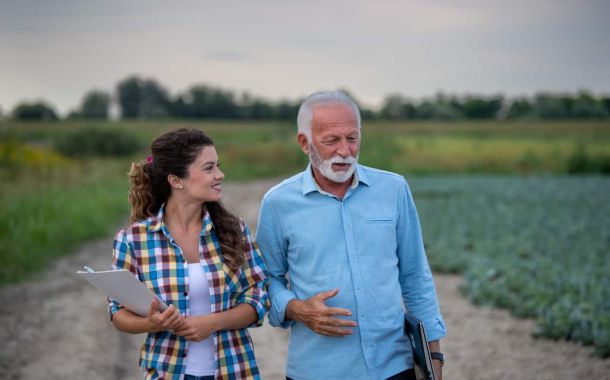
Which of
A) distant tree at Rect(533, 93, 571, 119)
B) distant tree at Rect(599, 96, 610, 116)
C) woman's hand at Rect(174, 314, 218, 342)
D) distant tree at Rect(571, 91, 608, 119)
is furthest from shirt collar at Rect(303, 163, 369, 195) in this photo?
distant tree at Rect(533, 93, 571, 119)

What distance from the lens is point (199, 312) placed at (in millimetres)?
3115

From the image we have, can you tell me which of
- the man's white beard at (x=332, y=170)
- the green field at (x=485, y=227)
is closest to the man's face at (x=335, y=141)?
the man's white beard at (x=332, y=170)

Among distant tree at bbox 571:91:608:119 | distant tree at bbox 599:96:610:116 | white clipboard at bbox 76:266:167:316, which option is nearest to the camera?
white clipboard at bbox 76:266:167:316

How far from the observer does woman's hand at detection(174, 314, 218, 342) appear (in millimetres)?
2994

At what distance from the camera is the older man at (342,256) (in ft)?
10.4

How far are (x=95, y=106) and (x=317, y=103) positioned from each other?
7563cm

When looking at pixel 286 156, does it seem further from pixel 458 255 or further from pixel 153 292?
pixel 153 292

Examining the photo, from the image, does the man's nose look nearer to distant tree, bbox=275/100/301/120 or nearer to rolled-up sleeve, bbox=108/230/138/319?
rolled-up sleeve, bbox=108/230/138/319

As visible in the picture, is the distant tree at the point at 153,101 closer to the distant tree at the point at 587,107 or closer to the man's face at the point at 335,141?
the distant tree at the point at 587,107

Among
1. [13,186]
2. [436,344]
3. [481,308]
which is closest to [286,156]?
[13,186]

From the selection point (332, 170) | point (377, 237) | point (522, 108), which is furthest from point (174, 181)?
point (522, 108)

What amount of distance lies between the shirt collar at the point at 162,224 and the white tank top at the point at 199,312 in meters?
0.16

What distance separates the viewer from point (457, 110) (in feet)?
235

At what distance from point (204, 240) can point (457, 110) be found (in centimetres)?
7041
